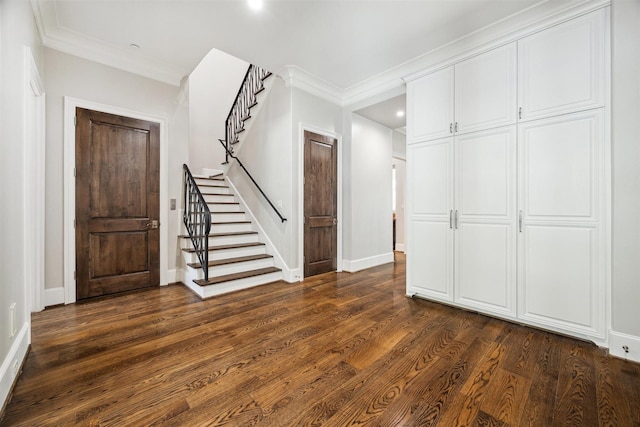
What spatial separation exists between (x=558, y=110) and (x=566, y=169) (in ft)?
1.70

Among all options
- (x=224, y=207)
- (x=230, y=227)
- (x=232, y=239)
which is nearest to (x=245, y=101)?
(x=224, y=207)

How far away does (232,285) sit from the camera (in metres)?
3.54

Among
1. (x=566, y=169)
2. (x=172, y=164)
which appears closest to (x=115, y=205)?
(x=172, y=164)

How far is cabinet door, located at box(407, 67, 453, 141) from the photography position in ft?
10.00

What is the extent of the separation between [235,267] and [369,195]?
2.64 meters

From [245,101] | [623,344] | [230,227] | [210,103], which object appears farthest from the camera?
[210,103]

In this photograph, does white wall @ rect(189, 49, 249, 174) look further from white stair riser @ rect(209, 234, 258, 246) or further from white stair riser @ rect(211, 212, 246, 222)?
white stair riser @ rect(209, 234, 258, 246)

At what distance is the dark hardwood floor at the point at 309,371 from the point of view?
1.44 m

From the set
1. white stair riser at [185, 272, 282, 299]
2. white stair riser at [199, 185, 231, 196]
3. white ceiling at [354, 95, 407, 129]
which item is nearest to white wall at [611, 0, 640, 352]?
white ceiling at [354, 95, 407, 129]

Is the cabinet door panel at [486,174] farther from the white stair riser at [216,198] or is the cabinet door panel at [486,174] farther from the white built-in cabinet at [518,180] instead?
the white stair riser at [216,198]

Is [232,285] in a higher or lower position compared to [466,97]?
lower

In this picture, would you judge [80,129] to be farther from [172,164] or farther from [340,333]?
[340,333]

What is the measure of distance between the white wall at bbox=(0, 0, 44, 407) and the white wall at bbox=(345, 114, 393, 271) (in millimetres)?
3774

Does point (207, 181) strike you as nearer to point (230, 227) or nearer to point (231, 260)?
point (230, 227)
